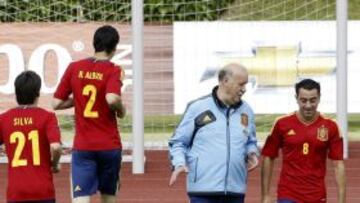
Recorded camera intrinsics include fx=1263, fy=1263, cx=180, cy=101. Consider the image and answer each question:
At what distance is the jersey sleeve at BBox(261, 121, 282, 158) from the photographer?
340 inches

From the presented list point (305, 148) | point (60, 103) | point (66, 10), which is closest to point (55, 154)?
point (305, 148)

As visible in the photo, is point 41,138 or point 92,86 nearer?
point 41,138

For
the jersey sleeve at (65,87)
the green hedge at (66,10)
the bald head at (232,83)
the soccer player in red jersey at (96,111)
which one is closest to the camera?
the bald head at (232,83)

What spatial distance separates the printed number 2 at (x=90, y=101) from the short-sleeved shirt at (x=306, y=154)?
74.6 inches

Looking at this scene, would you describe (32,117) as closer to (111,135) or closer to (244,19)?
(111,135)

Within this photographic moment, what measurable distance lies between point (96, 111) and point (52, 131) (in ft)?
5.63

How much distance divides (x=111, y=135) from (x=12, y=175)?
1773 millimetres

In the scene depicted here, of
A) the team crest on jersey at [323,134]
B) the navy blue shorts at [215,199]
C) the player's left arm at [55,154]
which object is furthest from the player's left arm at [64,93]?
the team crest on jersey at [323,134]

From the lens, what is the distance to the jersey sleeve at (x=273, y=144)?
8.64 meters

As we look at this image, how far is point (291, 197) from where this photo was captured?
853 centimetres

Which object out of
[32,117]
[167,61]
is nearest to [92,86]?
[32,117]

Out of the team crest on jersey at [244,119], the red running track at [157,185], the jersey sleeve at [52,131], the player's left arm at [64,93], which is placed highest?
the player's left arm at [64,93]

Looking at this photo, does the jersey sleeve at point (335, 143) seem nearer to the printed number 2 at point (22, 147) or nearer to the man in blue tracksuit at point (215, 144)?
the man in blue tracksuit at point (215, 144)

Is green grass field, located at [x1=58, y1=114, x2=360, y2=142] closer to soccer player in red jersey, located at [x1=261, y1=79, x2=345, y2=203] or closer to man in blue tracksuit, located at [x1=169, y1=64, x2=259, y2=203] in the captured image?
soccer player in red jersey, located at [x1=261, y1=79, x2=345, y2=203]
